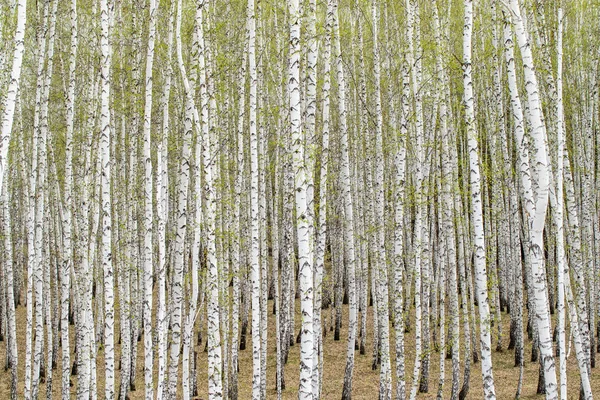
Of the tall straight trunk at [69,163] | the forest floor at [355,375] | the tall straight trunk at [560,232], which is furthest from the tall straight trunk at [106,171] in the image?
the tall straight trunk at [560,232]

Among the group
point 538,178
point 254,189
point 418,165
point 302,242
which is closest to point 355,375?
point 418,165

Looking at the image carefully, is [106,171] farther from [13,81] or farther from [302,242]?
[302,242]

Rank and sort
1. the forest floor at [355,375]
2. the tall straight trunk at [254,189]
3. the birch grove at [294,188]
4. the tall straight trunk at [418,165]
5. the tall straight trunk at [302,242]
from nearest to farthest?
the tall straight trunk at [302,242], the birch grove at [294,188], the tall straight trunk at [254,189], the tall straight trunk at [418,165], the forest floor at [355,375]

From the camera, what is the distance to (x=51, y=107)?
16.8m

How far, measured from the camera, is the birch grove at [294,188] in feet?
23.1

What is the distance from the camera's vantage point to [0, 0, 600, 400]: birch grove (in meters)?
7.05

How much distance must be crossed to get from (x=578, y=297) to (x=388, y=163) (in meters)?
8.15

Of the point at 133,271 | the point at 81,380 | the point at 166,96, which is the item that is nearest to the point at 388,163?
the point at 133,271

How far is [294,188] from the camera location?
6.82 m

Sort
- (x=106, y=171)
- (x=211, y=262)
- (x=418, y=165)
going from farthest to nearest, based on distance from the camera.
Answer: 1. (x=418, y=165)
2. (x=106, y=171)
3. (x=211, y=262)

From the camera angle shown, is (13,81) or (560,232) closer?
(13,81)

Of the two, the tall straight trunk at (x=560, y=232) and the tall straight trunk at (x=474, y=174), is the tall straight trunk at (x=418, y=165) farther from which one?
the tall straight trunk at (x=560, y=232)

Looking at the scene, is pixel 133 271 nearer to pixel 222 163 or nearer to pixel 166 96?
pixel 222 163

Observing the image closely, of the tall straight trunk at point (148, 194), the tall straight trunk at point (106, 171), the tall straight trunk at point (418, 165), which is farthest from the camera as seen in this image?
the tall straight trunk at point (418, 165)
